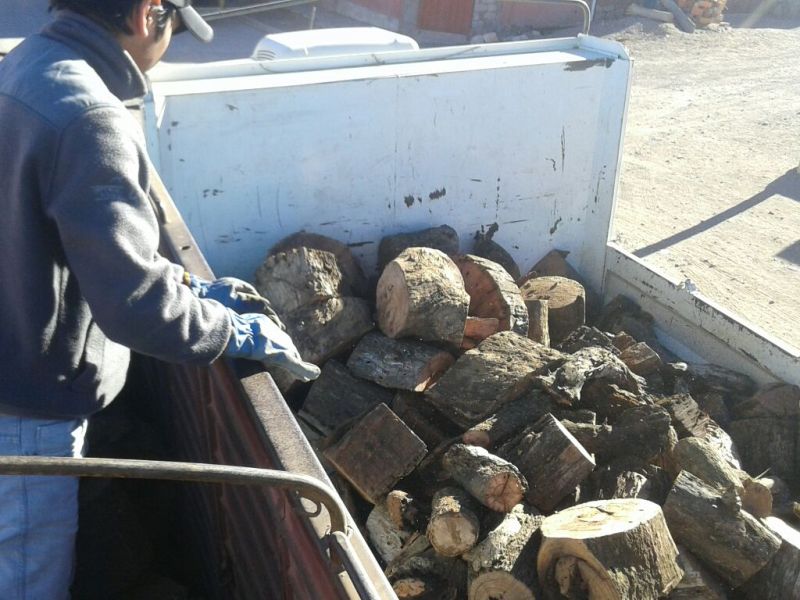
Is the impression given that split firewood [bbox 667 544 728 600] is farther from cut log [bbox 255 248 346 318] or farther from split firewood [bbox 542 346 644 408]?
cut log [bbox 255 248 346 318]

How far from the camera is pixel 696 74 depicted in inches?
501

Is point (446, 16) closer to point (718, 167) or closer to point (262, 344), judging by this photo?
point (718, 167)

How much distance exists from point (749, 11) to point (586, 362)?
15.5 m

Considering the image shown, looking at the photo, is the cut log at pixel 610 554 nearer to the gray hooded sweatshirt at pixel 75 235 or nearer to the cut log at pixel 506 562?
the cut log at pixel 506 562

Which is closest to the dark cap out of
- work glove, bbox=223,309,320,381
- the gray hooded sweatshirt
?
the gray hooded sweatshirt

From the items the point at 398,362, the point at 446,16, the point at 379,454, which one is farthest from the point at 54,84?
the point at 446,16

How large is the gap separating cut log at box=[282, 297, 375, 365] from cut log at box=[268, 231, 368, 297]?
0.24 m

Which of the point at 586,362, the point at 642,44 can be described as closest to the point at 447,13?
the point at 642,44

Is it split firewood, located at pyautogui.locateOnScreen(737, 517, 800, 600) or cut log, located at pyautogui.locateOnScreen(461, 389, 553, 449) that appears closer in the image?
split firewood, located at pyautogui.locateOnScreen(737, 517, 800, 600)

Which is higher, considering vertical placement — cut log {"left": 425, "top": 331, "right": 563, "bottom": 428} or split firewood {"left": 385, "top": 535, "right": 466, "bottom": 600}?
cut log {"left": 425, "top": 331, "right": 563, "bottom": 428}

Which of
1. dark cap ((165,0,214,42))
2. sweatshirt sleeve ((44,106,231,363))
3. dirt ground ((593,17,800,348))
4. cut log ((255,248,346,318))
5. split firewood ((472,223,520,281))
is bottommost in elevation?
dirt ground ((593,17,800,348))

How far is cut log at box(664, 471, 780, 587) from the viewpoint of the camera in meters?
2.92

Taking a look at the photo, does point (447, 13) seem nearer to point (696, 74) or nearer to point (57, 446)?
point (696, 74)

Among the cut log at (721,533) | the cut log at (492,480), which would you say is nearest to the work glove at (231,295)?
the cut log at (492,480)
